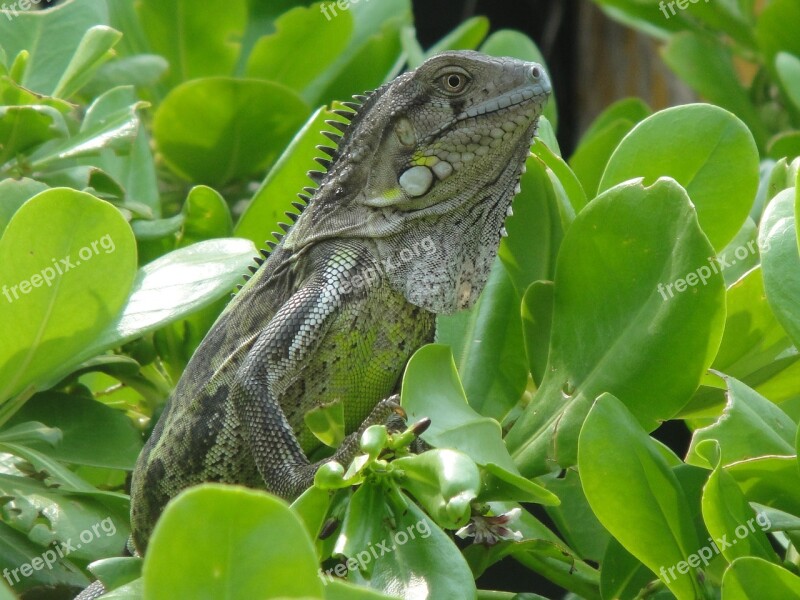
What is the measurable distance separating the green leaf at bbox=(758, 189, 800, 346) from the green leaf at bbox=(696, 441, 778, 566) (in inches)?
10.4

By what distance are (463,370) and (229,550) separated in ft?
3.17

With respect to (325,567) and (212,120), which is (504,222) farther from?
(212,120)

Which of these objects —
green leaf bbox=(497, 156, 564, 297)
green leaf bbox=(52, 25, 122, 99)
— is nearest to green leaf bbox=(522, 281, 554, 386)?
green leaf bbox=(497, 156, 564, 297)

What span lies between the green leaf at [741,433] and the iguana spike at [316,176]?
1163mm

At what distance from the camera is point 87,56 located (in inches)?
91.0

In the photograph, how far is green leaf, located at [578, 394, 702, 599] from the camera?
1521 millimetres

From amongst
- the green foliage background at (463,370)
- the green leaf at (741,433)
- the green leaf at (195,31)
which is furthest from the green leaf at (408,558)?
the green leaf at (195,31)

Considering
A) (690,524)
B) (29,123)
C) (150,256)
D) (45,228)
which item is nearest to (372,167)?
(150,256)

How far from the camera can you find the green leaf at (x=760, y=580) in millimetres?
1435

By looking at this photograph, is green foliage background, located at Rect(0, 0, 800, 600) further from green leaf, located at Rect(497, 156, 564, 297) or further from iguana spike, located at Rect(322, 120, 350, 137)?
iguana spike, located at Rect(322, 120, 350, 137)

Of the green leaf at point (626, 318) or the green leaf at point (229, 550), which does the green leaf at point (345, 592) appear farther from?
the green leaf at point (626, 318)

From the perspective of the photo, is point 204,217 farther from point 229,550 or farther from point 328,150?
point 229,550

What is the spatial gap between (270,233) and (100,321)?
68 centimetres

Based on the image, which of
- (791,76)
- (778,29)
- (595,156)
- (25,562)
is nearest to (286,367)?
(25,562)
